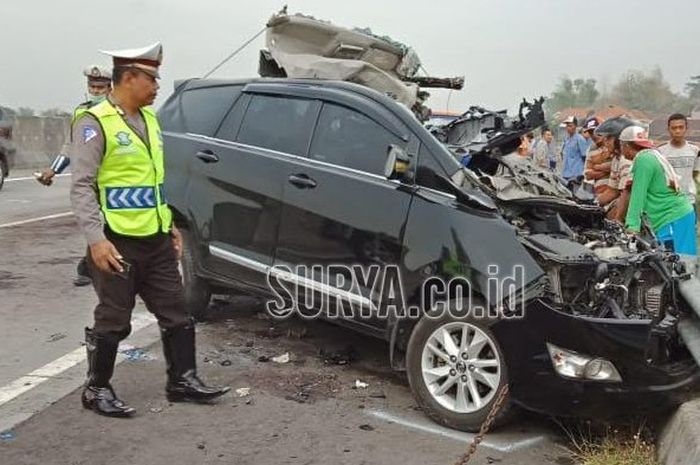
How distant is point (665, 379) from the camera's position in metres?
3.61

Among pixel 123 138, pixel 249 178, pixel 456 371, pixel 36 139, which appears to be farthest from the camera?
pixel 36 139

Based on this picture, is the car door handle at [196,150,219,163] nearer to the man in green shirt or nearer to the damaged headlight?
the damaged headlight

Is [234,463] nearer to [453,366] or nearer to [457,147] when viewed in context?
[453,366]

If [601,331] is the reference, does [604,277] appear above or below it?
Result: above

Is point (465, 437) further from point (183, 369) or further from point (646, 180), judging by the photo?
point (646, 180)

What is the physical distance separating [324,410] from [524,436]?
1.11m

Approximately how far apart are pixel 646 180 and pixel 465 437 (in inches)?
103

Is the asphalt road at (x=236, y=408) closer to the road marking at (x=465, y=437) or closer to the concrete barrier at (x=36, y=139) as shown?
the road marking at (x=465, y=437)

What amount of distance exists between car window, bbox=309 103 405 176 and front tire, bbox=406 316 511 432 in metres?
1.04

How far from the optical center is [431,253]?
4.06 meters

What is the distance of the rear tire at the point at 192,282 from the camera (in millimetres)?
5371

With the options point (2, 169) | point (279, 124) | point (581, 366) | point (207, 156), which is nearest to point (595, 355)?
point (581, 366)

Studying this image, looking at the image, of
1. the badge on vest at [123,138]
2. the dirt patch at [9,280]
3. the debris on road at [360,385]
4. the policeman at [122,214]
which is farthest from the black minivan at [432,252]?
the dirt patch at [9,280]

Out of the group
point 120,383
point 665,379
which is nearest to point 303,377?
point 120,383
